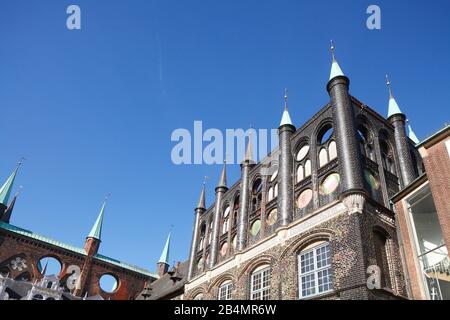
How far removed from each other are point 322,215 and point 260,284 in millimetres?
5453

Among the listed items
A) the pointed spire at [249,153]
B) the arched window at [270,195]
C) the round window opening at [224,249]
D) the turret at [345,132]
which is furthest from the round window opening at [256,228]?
the turret at [345,132]

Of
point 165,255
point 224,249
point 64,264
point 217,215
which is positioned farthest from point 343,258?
point 165,255

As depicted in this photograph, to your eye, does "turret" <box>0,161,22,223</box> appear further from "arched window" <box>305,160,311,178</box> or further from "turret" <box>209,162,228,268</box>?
"arched window" <box>305,160,311,178</box>

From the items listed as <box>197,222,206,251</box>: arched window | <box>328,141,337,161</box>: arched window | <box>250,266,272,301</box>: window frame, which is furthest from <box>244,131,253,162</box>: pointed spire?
<box>250,266,272,301</box>: window frame

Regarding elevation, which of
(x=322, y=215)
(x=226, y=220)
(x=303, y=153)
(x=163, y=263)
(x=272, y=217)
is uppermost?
(x=163, y=263)

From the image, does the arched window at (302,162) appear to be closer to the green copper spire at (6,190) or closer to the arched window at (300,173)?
the arched window at (300,173)

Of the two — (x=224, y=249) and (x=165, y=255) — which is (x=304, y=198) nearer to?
(x=224, y=249)

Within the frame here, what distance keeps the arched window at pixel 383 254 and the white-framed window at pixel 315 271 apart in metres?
1.98

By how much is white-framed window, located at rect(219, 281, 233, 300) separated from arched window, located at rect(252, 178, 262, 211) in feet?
16.0

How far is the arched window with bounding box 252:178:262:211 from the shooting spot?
2267 centimetres

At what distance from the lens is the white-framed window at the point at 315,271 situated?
15.0 m

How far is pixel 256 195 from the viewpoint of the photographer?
76.5ft

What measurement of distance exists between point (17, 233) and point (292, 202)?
39.8 m
